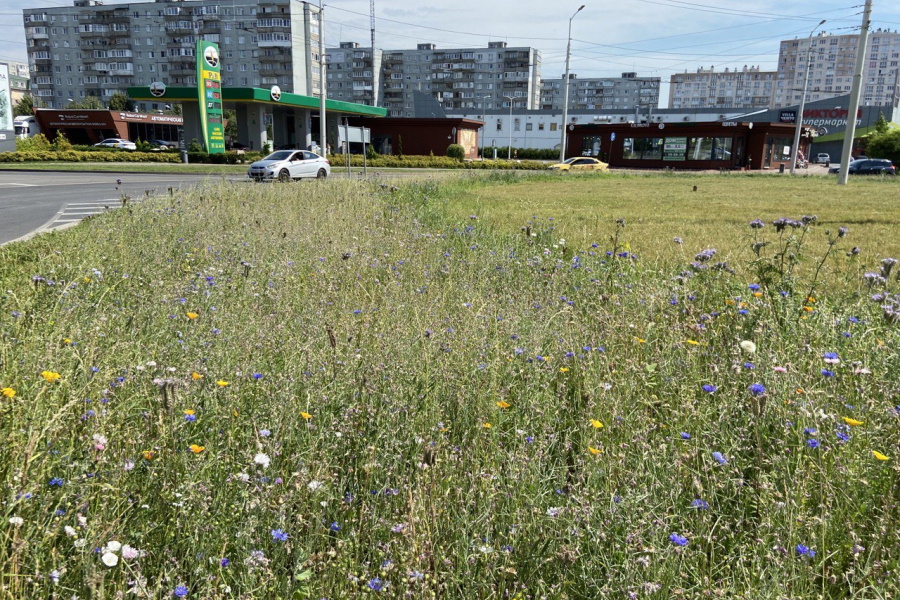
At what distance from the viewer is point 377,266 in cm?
599

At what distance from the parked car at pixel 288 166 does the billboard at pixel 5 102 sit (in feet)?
104

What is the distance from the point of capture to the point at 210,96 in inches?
1799

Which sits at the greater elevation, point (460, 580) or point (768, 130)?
point (768, 130)

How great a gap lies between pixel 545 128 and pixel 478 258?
87.7 metres

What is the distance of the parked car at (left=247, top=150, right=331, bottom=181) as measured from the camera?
81.0ft

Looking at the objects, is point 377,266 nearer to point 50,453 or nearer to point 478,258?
point 478,258

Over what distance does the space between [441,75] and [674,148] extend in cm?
9502

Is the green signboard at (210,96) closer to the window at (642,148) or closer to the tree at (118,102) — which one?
the window at (642,148)

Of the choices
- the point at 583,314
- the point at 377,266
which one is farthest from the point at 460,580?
the point at 377,266

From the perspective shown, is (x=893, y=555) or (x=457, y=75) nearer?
(x=893, y=555)

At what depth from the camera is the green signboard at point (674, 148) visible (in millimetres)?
53250

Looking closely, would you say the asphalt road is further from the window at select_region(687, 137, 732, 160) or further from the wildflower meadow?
the window at select_region(687, 137, 732, 160)

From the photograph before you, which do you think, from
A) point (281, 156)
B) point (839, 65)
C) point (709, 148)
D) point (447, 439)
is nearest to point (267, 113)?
point (281, 156)

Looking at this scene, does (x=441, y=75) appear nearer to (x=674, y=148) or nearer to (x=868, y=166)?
(x=674, y=148)
